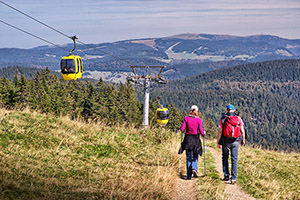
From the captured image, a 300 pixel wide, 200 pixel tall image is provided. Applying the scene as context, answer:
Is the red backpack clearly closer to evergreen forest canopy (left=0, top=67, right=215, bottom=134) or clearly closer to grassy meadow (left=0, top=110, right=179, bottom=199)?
grassy meadow (left=0, top=110, right=179, bottom=199)

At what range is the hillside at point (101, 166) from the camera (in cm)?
821

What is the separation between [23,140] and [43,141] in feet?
2.24

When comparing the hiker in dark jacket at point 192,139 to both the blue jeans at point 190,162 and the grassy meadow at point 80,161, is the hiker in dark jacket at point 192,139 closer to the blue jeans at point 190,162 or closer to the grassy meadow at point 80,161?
the blue jeans at point 190,162

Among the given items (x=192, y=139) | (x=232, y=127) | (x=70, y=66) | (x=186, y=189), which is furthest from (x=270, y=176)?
(x=70, y=66)

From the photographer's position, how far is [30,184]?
792 centimetres

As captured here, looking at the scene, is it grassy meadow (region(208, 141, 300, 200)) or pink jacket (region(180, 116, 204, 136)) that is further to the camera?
pink jacket (region(180, 116, 204, 136))

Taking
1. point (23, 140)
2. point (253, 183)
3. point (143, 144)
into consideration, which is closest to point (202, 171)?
point (253, 183)

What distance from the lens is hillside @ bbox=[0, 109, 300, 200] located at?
8211mm

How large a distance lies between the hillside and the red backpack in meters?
1.61

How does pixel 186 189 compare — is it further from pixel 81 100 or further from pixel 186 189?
pixel 81 100

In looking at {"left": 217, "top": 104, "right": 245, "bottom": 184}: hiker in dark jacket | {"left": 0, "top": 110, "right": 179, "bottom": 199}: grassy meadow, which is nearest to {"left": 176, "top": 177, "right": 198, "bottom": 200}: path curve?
{"left": 0, "top": 110, "right": 179, "bottom": 199}: grassy meadow

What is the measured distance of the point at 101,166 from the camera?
10914mm

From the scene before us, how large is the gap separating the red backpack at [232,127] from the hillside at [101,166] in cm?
161

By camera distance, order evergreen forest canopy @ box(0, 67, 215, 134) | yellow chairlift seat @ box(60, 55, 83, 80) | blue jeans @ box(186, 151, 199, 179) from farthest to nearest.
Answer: evergreen forest canopy @ box(0, 67, 215, 134) < yellow chairlift seat @ box(60, 55, 83, 80) < blue jeans @ box(186, 151, 199, 179)
